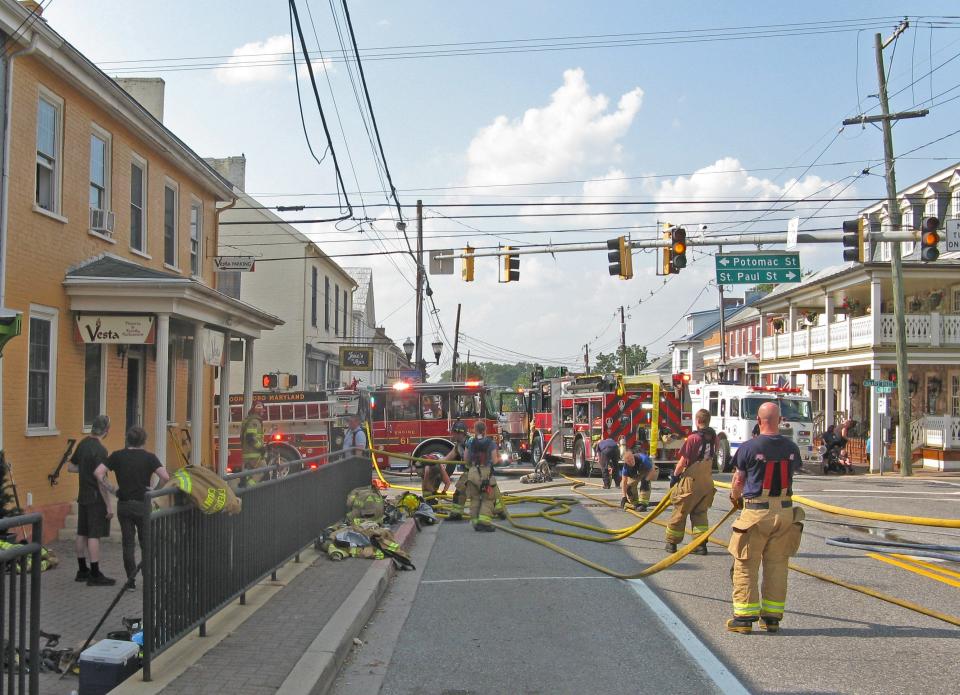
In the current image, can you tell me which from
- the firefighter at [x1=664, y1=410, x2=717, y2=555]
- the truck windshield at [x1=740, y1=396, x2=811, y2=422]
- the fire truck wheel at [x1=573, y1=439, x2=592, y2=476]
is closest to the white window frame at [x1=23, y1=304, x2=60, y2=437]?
the firefighter at [x1=664, y1=410, x2=717, y2=555]

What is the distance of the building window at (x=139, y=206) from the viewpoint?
15055mm

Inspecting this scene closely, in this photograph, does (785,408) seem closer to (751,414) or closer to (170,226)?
(751,414)

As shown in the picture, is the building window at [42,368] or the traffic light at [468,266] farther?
the traffic light at [468,266]

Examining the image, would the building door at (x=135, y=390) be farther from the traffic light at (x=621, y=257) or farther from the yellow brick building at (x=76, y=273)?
the traffic light at (x=621, y=257)

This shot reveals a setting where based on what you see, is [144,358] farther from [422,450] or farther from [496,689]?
[496,689]

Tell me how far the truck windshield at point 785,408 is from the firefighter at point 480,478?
15074 mm

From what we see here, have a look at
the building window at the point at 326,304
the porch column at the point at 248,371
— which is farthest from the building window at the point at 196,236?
the building window at the point at 326,304

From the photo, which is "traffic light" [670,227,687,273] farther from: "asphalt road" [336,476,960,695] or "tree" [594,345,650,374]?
"tree" [594,345,650,374]

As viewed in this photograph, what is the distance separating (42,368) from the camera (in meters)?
11.9

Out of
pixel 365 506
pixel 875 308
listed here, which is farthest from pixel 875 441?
pixel 365 506

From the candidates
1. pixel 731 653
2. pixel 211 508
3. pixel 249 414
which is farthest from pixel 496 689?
pixel 249 414

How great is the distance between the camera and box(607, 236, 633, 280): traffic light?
19.2 m

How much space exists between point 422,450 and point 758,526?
57.2 ft

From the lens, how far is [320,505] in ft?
35.3
